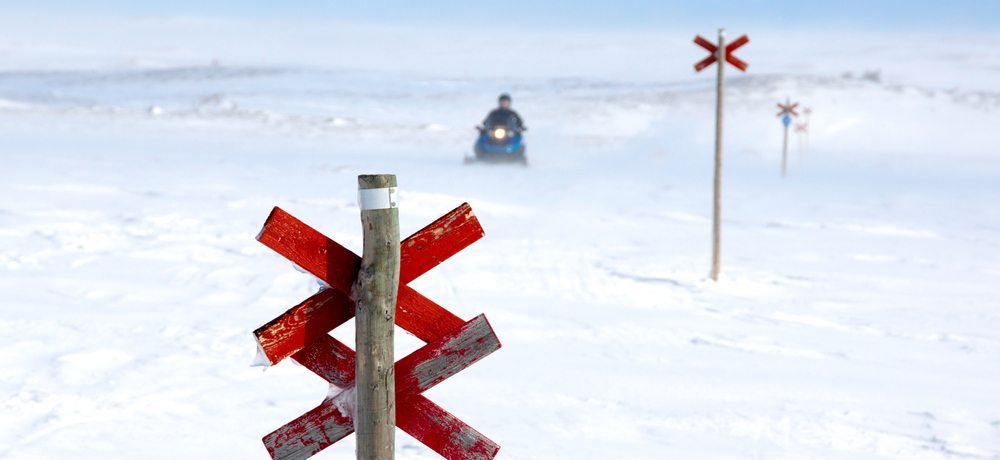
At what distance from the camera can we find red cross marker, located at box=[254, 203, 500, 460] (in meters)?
2.48

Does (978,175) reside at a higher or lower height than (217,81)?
lower

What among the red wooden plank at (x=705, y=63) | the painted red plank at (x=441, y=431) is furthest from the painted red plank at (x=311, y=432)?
the red wooden plank at (x=705, y=63)

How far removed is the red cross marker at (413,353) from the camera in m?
2.48

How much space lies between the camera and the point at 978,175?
2661 cm

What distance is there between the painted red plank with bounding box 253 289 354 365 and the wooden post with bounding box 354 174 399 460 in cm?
7

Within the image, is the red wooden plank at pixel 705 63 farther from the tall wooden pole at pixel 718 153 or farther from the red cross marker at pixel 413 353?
the red cross marker at pixel 413 353

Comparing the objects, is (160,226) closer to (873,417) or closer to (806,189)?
(873,417)

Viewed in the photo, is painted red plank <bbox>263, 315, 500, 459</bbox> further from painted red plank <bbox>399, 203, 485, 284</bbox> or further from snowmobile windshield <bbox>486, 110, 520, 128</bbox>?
snowmobile windshield <bbox>486, 110, 520, 128</bbox>

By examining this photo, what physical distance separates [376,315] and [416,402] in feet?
1.09

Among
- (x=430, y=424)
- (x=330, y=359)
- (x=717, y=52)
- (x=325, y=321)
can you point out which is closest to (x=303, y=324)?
(x=325, y=321)

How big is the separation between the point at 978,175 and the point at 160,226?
22.6 metres

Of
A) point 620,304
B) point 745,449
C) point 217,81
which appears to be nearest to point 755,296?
point 620,304

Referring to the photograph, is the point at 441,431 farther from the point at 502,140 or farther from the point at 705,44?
the point at 502,140

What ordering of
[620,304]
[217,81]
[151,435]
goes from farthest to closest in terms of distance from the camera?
[217,81] → [620,304] → [151,435]
